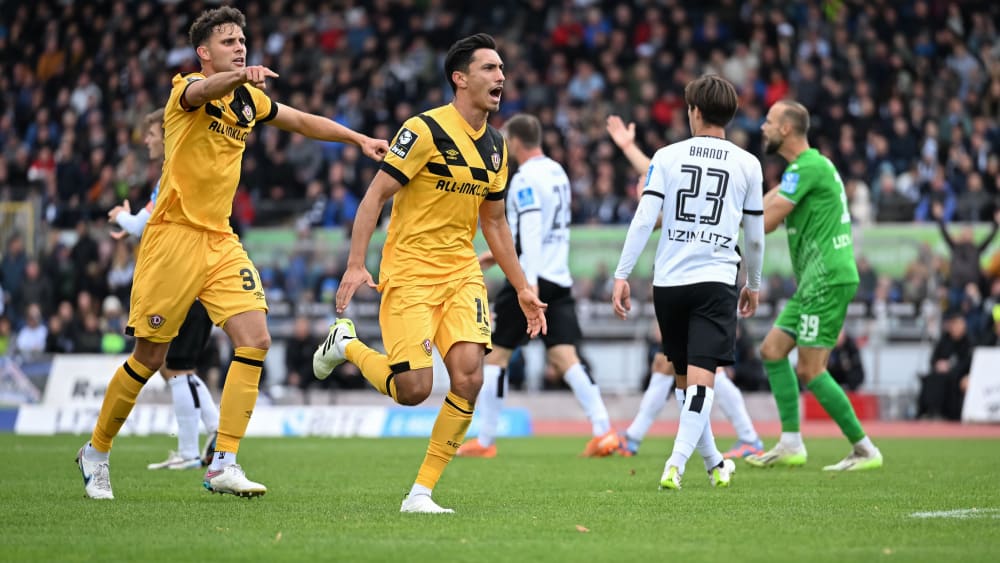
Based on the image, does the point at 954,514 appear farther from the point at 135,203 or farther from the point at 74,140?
the point at 74,140

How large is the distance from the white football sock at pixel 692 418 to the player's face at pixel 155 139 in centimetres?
463

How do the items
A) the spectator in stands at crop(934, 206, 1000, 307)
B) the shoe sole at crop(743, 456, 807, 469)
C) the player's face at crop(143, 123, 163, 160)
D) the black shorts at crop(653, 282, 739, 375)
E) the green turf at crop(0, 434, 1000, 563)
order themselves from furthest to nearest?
the spectator in stands at crop(934, 206, 1000, 307) → the shoe sole at crop(743, 456, 807, 469) → the player's face at crop(143, 123, 163, 160) → the black shorts at crop(653, 282, 739, 375) → the green turf at crop(0, 434, 1000, 563)

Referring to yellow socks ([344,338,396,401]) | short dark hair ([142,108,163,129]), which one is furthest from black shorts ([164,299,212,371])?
yellow socks ([344,338,396,401])

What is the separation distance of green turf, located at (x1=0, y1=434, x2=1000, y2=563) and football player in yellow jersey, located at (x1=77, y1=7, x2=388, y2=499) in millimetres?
574

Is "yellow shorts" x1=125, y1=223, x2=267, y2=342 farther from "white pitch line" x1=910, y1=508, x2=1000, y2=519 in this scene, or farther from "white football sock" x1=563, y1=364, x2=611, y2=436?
"white football sock" x1=563, y1=364, x2=611, y2=436

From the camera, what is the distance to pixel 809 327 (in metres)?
10.6

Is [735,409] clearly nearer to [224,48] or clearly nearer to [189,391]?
[189,391]

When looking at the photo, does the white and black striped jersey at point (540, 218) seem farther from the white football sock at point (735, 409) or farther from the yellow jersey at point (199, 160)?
the yellow jersey at point (199, 160)

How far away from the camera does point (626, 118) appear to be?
25.5m

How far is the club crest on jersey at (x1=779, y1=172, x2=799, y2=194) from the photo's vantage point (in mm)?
10547

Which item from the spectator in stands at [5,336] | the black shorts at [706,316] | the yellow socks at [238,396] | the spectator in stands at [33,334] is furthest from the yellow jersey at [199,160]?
the spectator in stands at [33,334]

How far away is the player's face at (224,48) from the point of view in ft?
26.5

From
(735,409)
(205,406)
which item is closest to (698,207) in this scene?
(735,409)

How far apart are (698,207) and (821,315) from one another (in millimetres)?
2552
